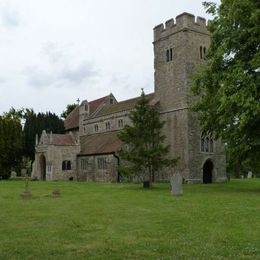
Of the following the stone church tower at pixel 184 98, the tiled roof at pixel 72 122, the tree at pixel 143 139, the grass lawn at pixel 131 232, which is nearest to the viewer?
the grass lawn at pixel 131 232

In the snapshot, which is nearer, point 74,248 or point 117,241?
point 74,248

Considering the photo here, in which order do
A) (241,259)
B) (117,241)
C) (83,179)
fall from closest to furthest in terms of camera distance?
(241,259)
(117,241)
(83,179)

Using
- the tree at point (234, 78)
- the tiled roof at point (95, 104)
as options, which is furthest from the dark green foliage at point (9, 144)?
the tree at point (234, 78)

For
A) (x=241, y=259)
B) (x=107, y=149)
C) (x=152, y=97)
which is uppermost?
(x=152, y=97)

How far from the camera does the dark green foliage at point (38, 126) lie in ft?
188

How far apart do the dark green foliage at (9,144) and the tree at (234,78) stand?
30.3 metres

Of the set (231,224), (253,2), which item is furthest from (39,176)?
(231,224)

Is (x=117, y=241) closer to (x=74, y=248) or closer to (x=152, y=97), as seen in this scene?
(x=74, y=248)

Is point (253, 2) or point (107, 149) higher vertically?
point (253, 2)

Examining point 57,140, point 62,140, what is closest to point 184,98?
point 62,140

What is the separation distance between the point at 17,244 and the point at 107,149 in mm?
36377

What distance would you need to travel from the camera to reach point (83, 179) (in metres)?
49.4

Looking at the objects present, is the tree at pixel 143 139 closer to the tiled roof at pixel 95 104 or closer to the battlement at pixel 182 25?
the battlement at pixel 182 25

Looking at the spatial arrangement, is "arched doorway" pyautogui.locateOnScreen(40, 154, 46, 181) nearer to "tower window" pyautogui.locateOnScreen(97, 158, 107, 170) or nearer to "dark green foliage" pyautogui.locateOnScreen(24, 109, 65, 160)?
"dark green foliage" pyautogui.locateOnScreen(24, 109, 65, 160)
